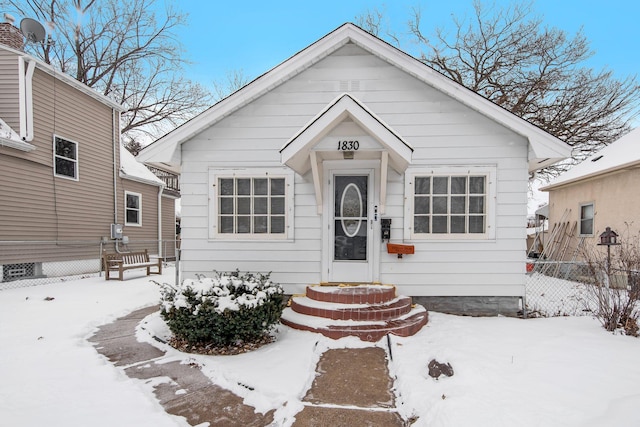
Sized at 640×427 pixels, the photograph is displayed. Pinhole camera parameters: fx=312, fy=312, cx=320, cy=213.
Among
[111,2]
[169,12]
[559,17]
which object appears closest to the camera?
[559,17]

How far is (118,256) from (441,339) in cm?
924

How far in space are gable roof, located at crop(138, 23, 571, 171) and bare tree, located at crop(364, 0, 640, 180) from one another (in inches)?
409

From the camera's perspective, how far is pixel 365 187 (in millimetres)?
5555

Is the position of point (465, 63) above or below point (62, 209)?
above

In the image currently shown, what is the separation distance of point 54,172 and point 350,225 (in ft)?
30.5

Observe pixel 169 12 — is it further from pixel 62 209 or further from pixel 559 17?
pixel 559 17

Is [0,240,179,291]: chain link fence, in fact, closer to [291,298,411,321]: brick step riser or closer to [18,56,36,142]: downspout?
[18,56,36,142]: downspout

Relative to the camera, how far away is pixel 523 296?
539 cm

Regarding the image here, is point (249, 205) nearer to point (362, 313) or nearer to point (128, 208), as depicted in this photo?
point (362, 313)

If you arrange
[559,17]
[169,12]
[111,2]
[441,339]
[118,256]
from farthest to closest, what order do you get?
[169,12], [111,2], [559,17], [118,256], [441,339]

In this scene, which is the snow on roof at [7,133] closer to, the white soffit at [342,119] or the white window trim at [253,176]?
the white window trim at [253,176]

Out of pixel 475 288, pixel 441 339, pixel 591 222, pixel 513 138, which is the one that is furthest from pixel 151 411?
pixel 591 222

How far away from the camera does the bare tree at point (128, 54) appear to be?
15.3 m

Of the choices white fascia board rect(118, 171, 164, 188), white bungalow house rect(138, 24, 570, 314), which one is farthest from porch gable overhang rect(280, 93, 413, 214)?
white fascia board rect(118, 171, 164, 188)
